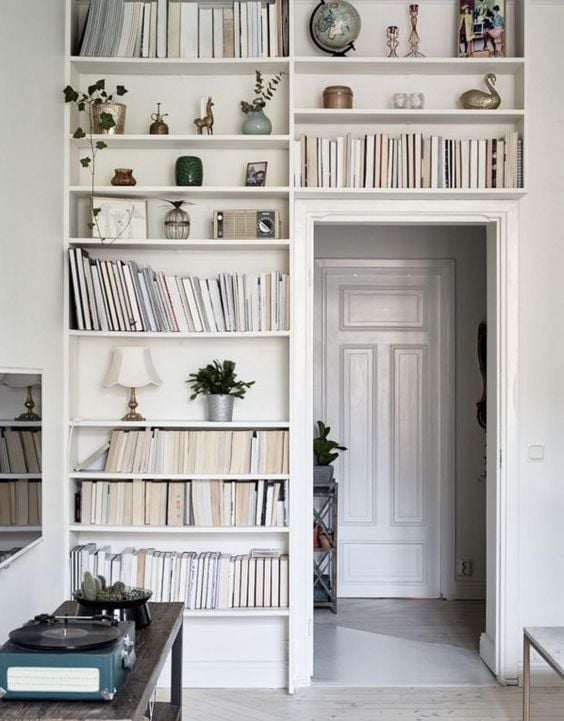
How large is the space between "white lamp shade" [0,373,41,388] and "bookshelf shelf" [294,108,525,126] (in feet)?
5.50

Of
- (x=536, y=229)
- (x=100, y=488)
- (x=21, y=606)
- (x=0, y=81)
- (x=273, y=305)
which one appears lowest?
(x=21, y=606)

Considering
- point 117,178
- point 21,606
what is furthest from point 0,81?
point 21,606

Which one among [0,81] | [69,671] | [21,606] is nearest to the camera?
[69,671]

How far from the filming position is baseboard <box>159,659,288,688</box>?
12.8 feet

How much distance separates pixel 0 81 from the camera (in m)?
2.83

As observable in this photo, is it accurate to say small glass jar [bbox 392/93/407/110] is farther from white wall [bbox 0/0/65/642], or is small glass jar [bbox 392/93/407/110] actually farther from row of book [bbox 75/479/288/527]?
row of book [bbox 75/479/288/527]

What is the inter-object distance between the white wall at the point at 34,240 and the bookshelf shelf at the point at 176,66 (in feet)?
0.61

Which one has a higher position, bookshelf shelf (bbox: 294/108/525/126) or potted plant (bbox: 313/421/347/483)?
bookshelf shelf (bbox: 294/108/525/126)

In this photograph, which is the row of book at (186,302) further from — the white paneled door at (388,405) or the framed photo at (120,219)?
the white paneled door at (388,405)

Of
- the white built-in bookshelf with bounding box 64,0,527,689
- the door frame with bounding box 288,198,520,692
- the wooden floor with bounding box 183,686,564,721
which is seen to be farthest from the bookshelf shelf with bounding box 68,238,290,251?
the wooden floor with bounding box 183,686,564,721

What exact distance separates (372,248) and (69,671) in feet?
12.9

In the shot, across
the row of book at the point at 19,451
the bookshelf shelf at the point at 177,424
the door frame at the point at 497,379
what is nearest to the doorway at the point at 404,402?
the door frame at the point at 497,379

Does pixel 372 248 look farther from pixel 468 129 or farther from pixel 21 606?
pixel 21 606

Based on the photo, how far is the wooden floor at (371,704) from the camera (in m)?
3.56
